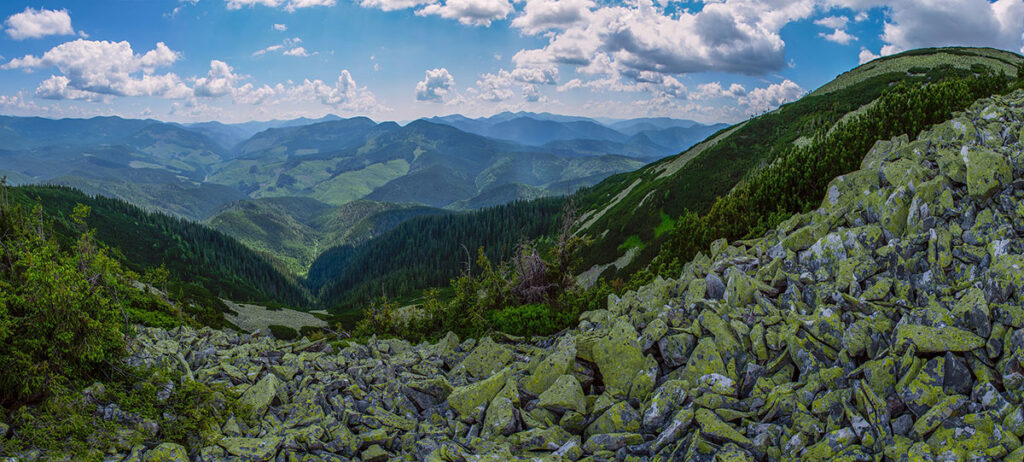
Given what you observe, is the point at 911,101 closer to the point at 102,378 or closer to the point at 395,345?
the point at 395,345

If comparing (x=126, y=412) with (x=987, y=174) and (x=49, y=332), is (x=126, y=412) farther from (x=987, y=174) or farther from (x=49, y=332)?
(x=987, y=174)

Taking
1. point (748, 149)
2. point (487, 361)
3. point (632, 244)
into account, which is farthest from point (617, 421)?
point (748, 149)

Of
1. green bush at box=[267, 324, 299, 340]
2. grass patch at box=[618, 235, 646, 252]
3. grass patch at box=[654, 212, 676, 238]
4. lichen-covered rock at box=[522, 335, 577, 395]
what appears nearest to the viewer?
lichen-covered rock at box=[522, 335, 577, 395]

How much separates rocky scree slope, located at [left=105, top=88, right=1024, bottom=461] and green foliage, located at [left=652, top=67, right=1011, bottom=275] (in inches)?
158

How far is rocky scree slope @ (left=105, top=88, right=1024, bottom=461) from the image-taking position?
29.5 feet

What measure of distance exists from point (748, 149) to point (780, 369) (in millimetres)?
103520

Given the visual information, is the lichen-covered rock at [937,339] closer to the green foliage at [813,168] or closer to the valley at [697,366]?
the valley at [697,366]

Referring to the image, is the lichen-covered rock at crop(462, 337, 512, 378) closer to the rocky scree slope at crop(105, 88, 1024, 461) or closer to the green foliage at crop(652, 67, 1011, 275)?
the rocky scree slope at crop(105, 88, 1024, 461)

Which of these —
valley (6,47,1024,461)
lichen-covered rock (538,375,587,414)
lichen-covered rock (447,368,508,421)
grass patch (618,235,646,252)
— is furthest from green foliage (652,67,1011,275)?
grass patch (618,235,646,252)

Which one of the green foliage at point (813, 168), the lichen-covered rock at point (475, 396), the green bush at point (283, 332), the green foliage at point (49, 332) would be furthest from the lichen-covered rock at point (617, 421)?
the green bush at point (283, 332)

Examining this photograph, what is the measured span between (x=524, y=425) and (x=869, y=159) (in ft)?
65.3

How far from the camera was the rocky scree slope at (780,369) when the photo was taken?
29.5ft

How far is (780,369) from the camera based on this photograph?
11.3 meters

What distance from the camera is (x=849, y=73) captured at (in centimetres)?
12306
